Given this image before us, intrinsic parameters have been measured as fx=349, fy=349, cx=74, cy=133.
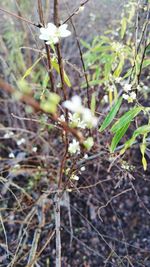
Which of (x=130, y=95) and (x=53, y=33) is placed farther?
(x=130, y=95)

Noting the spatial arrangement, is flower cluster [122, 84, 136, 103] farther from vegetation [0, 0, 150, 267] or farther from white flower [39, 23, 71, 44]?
white flower [39, 23, 71, 44]

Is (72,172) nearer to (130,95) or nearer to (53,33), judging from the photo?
(130,95)

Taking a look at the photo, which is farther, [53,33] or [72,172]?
[72,172]

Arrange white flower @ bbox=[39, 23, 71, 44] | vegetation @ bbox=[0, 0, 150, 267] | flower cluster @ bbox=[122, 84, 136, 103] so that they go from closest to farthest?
1. white flower @ bbox=[39, 23, 71, 44]
2. flower cluster @ bbox=[122, 84, 136, 103]
3. vegetation @ bbox=[0, 0, 150, 267]

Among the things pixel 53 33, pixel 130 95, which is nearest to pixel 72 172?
pixel 130 95

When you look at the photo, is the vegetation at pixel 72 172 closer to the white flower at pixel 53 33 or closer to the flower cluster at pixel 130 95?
the flower cluster at pixel 130 95

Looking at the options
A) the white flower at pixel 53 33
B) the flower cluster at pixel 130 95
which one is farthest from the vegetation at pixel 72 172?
the white flower at pixel 53 33

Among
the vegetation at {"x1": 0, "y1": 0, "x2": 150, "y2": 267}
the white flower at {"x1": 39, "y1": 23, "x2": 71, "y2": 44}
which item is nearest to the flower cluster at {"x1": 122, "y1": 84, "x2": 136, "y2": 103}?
the vegetation at {"x1": 0, "y1": 0, "x2": 150, "y2": 267}

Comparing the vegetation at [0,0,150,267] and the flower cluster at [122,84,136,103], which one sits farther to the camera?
the vegetation at [0,0,150,267]

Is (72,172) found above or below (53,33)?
below

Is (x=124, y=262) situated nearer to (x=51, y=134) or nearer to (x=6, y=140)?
(x=51, y=134)

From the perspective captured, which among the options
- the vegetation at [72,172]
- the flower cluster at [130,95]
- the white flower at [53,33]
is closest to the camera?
the white flower at [53,33]

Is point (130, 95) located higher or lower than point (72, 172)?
higher
